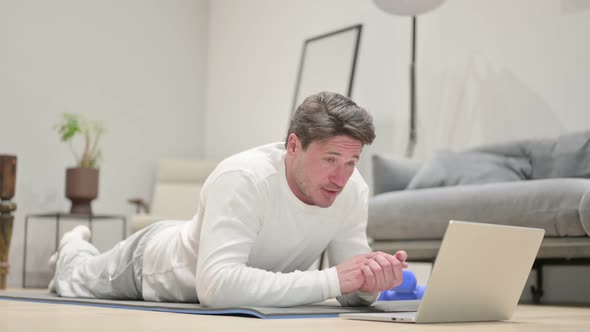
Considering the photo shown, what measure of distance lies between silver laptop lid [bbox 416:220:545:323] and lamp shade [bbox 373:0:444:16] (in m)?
2.75

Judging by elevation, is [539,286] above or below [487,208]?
below

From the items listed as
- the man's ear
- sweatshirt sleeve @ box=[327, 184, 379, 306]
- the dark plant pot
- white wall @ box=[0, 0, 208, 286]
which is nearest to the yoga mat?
sweatshirt sleeve @ box=[327, 184, 379, 306]

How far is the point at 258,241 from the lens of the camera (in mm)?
2080

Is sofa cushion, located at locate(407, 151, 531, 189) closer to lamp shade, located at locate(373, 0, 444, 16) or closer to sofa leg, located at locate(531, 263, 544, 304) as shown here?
sofa leg, located at locate(531, 263, 544, 304)

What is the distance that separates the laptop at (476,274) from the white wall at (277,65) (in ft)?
10.6

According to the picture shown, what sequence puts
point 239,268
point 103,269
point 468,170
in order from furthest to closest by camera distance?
point 468,170
point 103,269
point 239,268

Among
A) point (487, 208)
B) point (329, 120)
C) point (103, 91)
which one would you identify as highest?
point (103, 91)

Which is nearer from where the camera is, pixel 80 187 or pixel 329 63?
pixel 80 187

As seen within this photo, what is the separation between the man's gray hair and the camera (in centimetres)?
193

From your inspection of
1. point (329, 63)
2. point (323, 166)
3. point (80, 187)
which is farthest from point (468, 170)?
point (80, 187)

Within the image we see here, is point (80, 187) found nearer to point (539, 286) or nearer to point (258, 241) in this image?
point (539, 286)

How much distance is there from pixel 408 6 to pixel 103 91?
2643 mm

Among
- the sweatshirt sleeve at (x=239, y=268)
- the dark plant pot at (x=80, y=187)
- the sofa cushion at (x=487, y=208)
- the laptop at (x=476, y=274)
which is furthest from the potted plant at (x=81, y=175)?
the laptop at (x=476, y=274)

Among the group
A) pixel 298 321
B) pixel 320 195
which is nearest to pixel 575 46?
pixel 320 195
